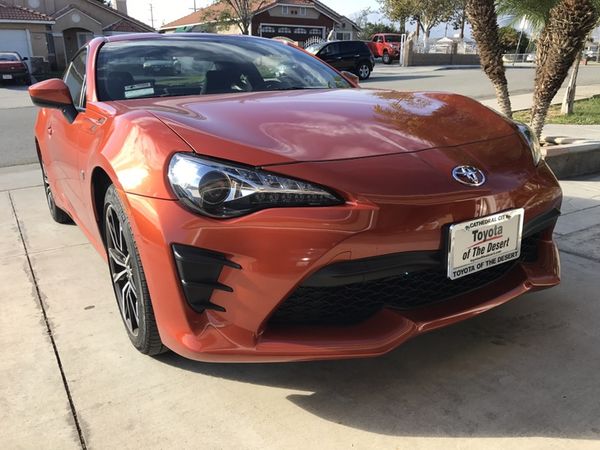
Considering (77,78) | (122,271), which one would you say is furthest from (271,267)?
(77,78)

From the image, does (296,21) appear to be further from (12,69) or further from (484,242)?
(484,242)

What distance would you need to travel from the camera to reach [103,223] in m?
2.73

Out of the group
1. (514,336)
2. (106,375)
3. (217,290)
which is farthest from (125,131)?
(514,336)

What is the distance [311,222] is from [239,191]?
0.27 metres

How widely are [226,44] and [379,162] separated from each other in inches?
76.8

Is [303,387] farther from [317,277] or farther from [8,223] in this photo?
[8,223]

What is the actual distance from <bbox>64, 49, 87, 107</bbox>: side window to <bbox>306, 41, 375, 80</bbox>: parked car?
1783 centimetres

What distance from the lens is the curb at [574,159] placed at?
18.2ft

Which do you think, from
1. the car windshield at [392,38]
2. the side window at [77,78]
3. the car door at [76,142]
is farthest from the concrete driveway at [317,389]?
the car windshield at [392,38]

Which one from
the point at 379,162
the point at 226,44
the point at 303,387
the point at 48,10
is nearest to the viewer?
the point at 379,162

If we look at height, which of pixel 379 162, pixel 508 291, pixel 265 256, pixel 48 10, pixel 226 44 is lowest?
pixel 508 291

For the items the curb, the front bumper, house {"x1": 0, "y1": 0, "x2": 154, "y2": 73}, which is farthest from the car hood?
house {"x1": 0, "y1": 0, "x2": 154, "y2": 73}

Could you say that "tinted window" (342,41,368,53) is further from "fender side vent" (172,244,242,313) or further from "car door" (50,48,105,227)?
"fender side vent" (172,244,242,313)

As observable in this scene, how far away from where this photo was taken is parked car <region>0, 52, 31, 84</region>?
21.6 m
